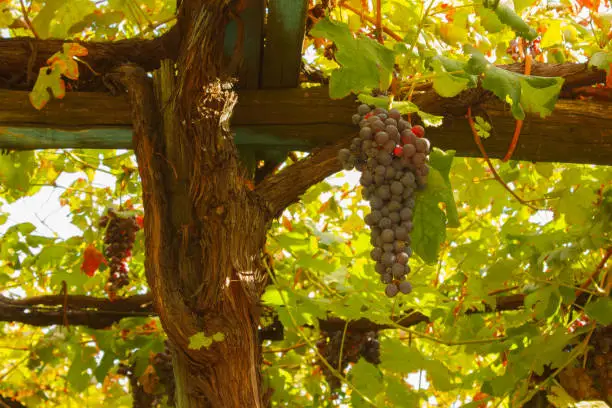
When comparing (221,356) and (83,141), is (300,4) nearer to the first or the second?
(83,141)

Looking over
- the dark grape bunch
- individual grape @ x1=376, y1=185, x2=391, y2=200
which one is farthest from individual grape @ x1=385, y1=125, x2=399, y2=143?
individual grape @ x1=376, y1=185, x2=391, y2=200

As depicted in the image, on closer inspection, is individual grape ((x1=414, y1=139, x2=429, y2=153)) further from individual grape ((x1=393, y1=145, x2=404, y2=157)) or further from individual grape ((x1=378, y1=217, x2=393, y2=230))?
individual grape ((x1=378, y1=217, x2=393, y2=230))

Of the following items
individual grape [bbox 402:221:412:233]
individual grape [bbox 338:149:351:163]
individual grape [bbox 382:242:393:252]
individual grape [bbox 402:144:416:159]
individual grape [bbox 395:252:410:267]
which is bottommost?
individual grape [bbox 395:252:410:267]

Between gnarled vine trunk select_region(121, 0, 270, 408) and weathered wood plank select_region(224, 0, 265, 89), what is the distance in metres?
0.06

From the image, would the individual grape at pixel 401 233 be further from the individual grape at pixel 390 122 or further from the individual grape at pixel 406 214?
the individual grape at pixel 390 122

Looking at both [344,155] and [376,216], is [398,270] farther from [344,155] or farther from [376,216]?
[344,155]

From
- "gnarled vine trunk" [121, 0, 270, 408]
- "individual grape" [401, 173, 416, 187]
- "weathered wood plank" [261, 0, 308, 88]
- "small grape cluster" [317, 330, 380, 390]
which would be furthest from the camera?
"small grape cluster" [317, 330, 380, 390]

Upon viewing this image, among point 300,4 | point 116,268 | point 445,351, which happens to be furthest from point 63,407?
point 300,4

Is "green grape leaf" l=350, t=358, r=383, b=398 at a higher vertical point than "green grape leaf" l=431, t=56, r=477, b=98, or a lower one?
lower

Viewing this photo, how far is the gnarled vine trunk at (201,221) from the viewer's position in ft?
5.89

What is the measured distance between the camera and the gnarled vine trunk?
1794 mm

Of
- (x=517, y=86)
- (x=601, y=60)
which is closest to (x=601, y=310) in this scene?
(x=601, y=60)

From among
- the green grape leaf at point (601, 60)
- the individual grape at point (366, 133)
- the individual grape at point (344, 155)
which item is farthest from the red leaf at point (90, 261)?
the green grape leaf at point (601, 60)

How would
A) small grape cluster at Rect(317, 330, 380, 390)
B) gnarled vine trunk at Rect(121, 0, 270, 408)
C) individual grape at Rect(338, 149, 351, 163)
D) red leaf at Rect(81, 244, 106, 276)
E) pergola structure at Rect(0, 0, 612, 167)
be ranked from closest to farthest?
1. individual grape at Rect(338, 149, 351, 163)
2. gnarled vine trunk at Rect(121, 0, 270, 408)
3. pergola structure at Rect(0, 0, 612, 167)
4. red leaf at Rect(81, 244, 106, 276)
5. small grape cluster at Rect(317, 330, 380, 390)
